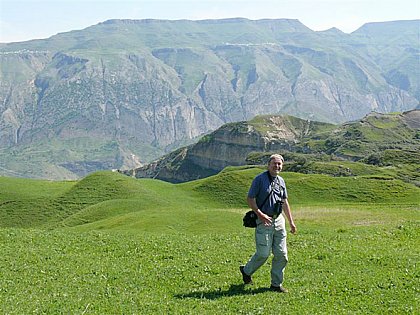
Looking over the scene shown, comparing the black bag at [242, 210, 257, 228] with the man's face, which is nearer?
the man's face

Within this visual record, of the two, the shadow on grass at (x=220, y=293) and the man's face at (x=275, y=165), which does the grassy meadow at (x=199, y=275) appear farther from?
the man's face at (x=275, y=165)

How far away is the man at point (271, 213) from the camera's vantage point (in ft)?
56.9

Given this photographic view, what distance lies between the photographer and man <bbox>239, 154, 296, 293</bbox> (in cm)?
1734

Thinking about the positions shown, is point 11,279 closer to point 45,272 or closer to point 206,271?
point 45,272

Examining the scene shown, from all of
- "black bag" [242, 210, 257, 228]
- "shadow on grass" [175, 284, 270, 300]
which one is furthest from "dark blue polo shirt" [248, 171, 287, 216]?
"shadow on grass" [175, 284, 270, 300]

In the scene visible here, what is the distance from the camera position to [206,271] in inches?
819

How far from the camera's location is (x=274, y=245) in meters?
17.7

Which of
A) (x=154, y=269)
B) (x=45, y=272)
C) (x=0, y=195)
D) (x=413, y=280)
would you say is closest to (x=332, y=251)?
(x=413, y=280)

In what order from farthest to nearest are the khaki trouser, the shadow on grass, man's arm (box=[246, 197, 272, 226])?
1. the shadow on grass
2. the khaki trouser
3. man's arm (box=[246, 197, 272, 226])

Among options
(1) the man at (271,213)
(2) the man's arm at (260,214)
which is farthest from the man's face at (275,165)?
(2) the man's arm at (260,214)

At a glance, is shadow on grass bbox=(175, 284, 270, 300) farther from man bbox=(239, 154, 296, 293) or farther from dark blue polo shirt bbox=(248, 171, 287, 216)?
dark blue polo shirt bbox=(248, 171, 287, 216)

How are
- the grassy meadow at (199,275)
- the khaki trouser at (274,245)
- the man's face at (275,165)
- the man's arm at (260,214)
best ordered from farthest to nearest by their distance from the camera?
the khaki trouser at (274,245)
the man's face at (275,165)
the man's arm at (260,214)
the grassy meadow at (199,275)

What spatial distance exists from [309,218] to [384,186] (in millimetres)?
33120

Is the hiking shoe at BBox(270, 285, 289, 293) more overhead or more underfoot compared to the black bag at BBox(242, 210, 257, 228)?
more underfoot
